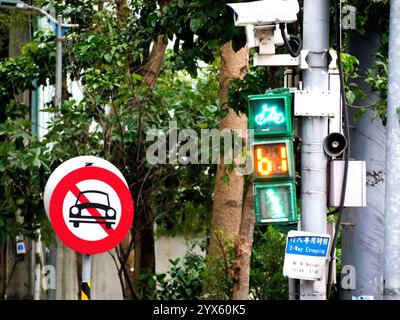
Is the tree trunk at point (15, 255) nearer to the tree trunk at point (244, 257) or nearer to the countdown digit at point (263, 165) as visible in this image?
the tree trunk at point (244, 257)

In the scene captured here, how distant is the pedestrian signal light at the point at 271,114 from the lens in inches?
474

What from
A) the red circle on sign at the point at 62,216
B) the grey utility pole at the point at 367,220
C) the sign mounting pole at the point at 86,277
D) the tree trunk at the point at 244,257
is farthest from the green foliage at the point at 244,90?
the sign mounting pole at the point at 86,277

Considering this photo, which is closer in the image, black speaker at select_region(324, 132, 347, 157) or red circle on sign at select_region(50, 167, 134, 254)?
red circle on sign at select_region(50, 167, 134, 254)

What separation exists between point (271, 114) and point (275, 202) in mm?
840

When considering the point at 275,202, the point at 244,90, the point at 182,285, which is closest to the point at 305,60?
the point at 275,202

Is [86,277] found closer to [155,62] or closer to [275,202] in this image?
[275,202]

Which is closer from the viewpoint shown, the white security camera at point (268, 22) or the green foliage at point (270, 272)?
the white security camera at point (268, 22)

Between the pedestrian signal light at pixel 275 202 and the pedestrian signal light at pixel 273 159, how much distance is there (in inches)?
3.6

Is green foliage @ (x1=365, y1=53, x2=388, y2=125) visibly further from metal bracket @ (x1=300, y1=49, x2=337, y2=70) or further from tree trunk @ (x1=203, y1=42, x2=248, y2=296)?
metal bracket @ (x1=300, y1=49, x2=337, y2=70)

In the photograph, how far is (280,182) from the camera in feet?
39.4

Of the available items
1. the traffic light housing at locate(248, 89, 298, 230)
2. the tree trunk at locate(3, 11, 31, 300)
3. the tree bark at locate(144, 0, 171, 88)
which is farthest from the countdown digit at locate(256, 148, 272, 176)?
the tree trunk at locate(3, 11, 31, 300)

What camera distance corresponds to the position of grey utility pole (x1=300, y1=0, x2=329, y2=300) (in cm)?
1226

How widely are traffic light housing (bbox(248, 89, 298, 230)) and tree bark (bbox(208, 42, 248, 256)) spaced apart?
7.92m
